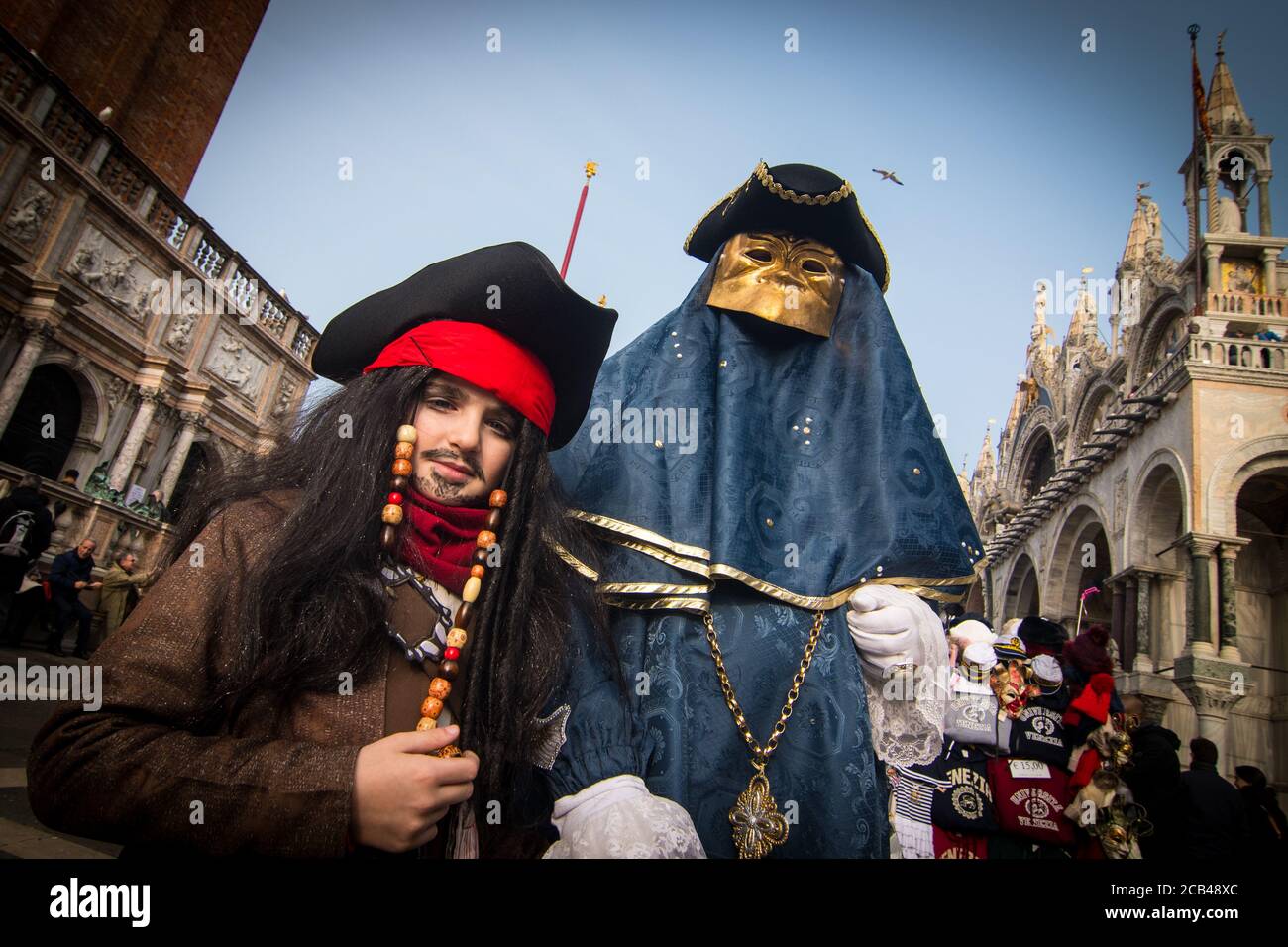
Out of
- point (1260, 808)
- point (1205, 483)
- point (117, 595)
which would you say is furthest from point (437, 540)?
point (1205, 483)

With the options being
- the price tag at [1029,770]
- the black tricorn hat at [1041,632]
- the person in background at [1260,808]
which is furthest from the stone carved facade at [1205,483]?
the price tag at [1029,770]

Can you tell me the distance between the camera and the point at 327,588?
1479 mm

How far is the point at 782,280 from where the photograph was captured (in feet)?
8.07

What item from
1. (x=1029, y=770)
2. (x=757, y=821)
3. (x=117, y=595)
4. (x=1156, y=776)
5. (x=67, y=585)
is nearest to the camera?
(x=757, y=821)

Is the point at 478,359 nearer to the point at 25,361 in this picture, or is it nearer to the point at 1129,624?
the point at 25,361

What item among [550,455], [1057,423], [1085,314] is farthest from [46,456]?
[1085,314]

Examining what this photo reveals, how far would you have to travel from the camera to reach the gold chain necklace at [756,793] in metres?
1.79

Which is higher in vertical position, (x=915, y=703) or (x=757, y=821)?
(x=915, y=703)

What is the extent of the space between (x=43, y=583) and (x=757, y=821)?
9024 millimetres

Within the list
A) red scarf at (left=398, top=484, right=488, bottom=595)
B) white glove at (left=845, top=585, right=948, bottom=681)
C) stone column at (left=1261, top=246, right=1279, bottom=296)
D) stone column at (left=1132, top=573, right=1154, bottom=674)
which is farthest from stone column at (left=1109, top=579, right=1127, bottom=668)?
red scarf at (left=398, top=484, right=488, bottom=595)

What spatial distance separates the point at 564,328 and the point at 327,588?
871 mm

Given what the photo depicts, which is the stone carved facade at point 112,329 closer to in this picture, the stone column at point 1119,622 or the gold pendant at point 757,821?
the gold pendant at point 757,821
